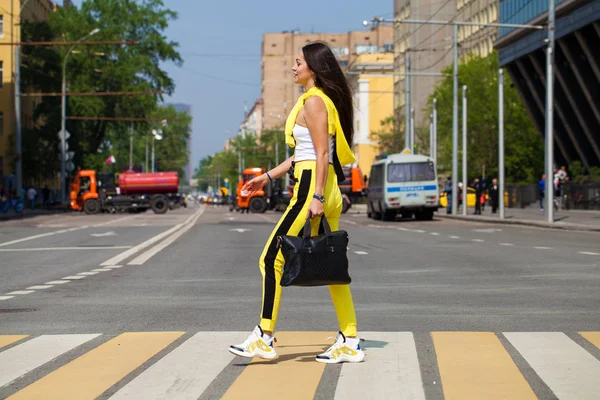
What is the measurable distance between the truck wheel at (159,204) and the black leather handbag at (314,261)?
221ft

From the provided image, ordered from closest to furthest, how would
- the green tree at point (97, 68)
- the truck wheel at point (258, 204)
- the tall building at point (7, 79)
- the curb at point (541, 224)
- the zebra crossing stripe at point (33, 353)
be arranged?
the zebra crossing stripe at point (33, 353) → the curb at point (541, 224) → the truck wheel at point (258, 204) → the green tree at point (97, 68) → the tall building at point (7, 79)

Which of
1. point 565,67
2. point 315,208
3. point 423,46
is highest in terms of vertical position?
point 423,46

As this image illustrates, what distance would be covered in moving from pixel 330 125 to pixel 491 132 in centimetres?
8062

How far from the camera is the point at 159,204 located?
7462 cm

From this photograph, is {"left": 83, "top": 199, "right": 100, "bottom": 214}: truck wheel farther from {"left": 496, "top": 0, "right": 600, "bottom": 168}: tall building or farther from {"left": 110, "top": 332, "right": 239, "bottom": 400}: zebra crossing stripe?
{"left": 110, "top": 332, "right": 239, "bottom": 400}: zebra crossing stripe

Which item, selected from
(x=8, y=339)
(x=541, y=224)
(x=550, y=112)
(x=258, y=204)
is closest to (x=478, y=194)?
(x=550, y=112)

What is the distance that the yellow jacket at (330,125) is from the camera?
7594 mm

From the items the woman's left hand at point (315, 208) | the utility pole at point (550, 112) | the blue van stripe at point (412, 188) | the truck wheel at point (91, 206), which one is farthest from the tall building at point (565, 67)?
the woman's left hand at point (315, 208)

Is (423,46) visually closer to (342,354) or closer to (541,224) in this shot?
(541,224)

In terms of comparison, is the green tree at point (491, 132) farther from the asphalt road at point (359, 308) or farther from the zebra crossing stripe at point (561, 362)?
the zebra crossing stripe at point (561, 362)

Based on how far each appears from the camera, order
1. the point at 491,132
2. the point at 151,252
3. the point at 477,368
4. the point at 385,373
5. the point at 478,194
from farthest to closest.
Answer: the point at 491,132, the point at 478,194, the point at 151,252, the point at 477,368, the point at 385,373

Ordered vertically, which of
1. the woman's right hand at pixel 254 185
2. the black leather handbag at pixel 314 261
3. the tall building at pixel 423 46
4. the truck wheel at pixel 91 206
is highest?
the tall building at pixel 423 46

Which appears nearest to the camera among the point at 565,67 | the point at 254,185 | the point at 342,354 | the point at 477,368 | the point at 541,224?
the point at 477,368

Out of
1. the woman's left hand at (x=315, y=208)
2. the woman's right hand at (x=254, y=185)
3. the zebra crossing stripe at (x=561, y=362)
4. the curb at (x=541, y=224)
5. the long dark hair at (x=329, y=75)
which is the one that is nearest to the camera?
the zebra crossing stripe at (x=561, y=362)
